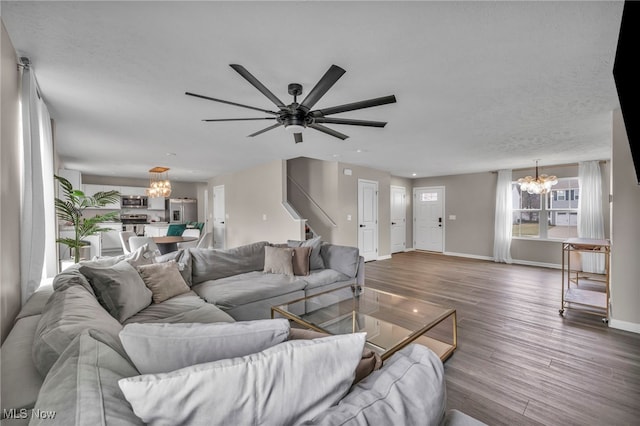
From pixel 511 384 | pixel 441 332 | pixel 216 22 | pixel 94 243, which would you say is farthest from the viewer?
pixel 94 243

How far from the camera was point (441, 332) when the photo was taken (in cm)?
281

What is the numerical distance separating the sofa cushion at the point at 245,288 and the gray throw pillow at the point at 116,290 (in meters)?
0.66

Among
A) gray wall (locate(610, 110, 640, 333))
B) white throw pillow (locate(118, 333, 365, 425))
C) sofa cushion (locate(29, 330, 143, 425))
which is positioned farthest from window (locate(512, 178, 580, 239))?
sofa cushion (locate(29, 330, 143, 425))

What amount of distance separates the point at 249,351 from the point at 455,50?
221cm

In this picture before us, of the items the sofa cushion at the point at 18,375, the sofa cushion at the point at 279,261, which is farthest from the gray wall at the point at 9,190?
the sofa cushion at the point at 279,261

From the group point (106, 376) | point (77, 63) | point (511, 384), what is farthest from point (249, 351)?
point (77, 63)

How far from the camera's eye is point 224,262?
329 centimetres

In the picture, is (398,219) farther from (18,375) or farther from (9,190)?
(18,375)

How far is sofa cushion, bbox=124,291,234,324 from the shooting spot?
2.03 metres

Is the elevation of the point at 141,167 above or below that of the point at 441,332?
above

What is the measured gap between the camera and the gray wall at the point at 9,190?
147 cm

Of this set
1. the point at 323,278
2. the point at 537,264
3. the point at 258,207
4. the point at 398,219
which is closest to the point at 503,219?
the point at 537,264

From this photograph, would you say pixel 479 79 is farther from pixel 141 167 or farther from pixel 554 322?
pixel 141 167

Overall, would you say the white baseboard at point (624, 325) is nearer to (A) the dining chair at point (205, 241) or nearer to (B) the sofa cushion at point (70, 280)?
(B) the sofa cushion at point (70, 280)
